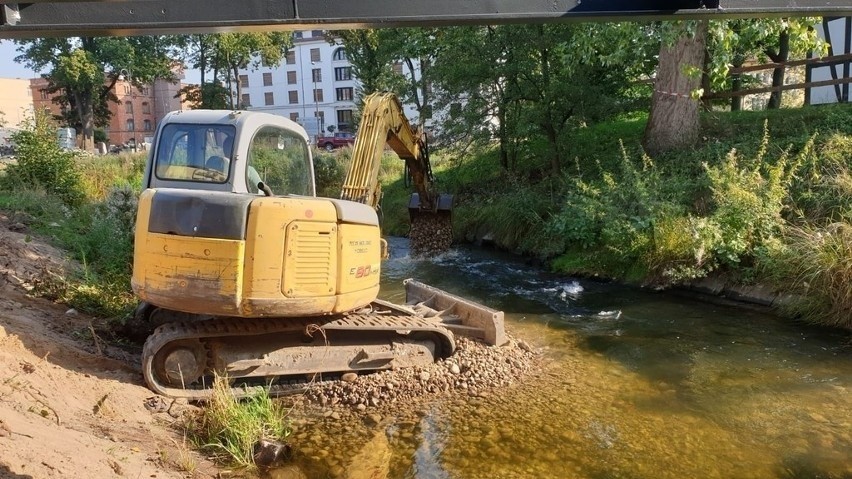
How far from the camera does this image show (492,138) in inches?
619

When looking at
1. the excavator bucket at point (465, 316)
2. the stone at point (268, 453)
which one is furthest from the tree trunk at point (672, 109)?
the stone at point (268, 453)

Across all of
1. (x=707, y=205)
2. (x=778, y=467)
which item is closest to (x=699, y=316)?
(x=707, y=205)

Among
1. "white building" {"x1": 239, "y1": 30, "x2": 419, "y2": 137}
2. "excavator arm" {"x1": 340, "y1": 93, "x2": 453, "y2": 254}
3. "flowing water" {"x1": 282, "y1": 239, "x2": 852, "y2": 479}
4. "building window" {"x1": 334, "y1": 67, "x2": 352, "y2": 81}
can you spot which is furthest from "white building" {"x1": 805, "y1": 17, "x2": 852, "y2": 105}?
"building window" {"x1": 334, "y1": 67, "x2": 352, "y2": 81}

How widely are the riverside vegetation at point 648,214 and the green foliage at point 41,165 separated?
25 mm

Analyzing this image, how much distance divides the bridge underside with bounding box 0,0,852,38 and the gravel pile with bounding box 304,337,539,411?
325 cm

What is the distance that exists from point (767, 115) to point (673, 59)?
2.94 meters

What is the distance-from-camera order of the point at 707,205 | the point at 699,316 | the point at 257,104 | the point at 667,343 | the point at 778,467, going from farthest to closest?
1. the point at 257,104
2. the point at 707,205
3. the point at 699,316
4. the point at 667,343
5. the point at 778,467

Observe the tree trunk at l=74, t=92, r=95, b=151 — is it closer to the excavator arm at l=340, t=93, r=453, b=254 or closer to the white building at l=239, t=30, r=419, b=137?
the white building at l=239, t=30, r=419, b=137

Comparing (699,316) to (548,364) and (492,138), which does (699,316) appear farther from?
(492,138)

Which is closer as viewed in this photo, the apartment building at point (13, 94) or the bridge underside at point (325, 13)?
the bridge underside at point (325, 13)

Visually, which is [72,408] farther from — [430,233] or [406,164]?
[430,233]

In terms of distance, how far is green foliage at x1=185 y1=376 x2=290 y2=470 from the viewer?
4305mm

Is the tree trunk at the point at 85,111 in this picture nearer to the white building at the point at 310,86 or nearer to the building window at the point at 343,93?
the white building at the point at 310,86

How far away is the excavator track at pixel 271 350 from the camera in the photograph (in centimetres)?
512
